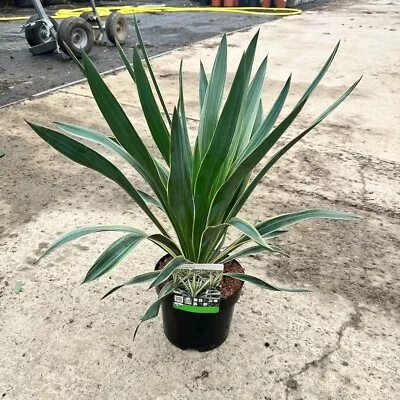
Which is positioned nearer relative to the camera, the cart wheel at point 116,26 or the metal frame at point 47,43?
the metal frame at point 47,43

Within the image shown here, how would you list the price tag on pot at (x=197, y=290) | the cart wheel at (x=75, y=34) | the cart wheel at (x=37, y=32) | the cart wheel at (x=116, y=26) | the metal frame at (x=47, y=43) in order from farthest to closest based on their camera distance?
the cart wheel at (x=116, y=26), the cart wheel at (x=37, y=32), the metal frame at (x=47, y=43), the cart wheel at (x=75, y=34), the price tag on pot at (x=197, y=290)

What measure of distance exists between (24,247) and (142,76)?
1.16m

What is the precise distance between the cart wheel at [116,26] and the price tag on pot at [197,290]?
4.70 metres

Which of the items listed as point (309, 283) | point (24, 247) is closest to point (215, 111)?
point (309, 283)

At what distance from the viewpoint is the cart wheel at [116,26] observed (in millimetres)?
5441

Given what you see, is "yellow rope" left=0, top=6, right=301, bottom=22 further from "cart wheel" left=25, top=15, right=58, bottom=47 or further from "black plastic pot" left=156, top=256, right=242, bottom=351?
"black plastic pot" left=156, top=256, right=242, bottom=351

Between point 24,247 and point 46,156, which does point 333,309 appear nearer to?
point 24,247

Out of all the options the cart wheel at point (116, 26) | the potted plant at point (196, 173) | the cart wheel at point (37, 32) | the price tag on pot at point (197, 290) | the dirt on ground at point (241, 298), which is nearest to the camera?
the potted plant at point (196, 173)

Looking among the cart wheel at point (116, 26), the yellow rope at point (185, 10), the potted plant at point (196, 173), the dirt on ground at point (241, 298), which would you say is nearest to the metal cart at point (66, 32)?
the cart wheel at point (116, 26)

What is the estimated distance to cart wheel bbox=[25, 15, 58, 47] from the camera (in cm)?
518

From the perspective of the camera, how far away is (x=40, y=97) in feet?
12.5

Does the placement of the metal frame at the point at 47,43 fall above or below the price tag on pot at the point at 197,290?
below

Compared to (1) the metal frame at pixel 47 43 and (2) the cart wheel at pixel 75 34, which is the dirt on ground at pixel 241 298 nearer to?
(2) the cart wheel at pixel 75 34

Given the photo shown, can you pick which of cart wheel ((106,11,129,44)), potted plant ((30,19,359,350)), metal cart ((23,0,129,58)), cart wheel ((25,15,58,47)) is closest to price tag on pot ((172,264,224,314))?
potted plant ((30,19,359,350))
